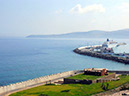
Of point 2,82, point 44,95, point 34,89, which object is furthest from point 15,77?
point 44,95

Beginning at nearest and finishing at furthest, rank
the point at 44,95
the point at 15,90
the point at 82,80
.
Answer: the point at 44,95, the point at 15,90, the point at 82,80

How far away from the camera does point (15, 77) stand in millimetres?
53281

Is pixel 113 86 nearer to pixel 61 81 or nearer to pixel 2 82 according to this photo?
pixel 61 81

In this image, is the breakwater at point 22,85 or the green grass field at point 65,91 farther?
the breakwater at point 22,85

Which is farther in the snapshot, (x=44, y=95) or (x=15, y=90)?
(x=15, y=90)

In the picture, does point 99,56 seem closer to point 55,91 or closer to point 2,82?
point 2,82

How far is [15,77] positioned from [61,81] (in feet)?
54.0

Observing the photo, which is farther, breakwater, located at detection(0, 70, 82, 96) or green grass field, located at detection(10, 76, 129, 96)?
breakwater, located at detection(0, 70, 82, 96)

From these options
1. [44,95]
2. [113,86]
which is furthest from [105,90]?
[44,95]

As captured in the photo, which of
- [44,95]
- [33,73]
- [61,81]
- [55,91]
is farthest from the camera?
[33,73]

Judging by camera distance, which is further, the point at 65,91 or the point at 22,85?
the point at 22,85

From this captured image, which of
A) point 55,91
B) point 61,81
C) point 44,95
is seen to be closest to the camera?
point 44,95

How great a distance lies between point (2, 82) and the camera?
47.6m

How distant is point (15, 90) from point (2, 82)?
1411 cm
